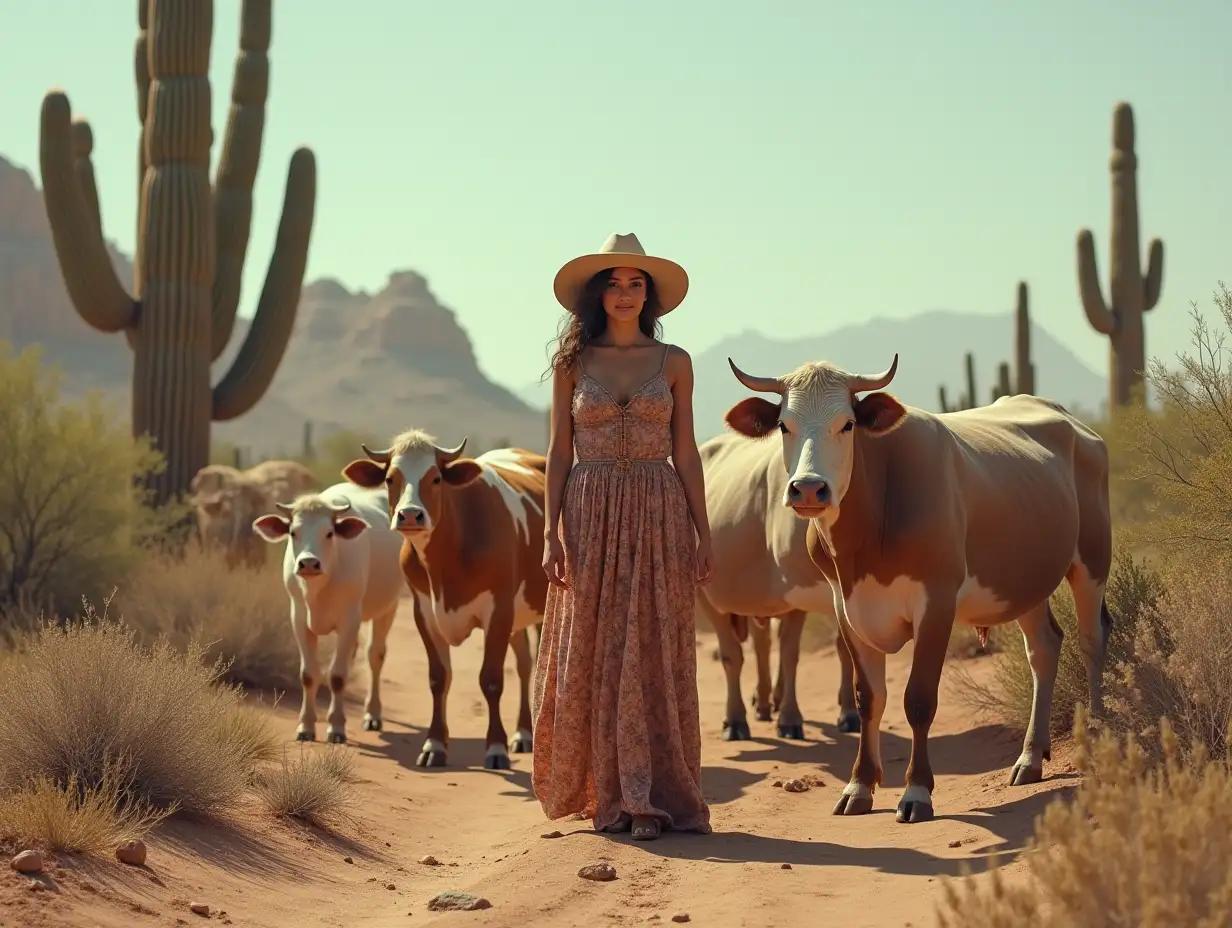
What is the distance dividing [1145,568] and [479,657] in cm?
949

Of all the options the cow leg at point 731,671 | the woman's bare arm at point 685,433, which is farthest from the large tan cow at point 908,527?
the cow leg at point 731,671

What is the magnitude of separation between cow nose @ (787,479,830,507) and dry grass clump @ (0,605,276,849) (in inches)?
118

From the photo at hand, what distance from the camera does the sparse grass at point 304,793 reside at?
25.6ft

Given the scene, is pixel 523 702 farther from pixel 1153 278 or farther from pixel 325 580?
pixel 1153 278

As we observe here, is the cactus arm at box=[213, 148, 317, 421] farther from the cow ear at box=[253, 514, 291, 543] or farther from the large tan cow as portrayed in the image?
the large tan cow

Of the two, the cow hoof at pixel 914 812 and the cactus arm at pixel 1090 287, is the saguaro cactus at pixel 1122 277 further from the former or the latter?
the cow hoof at pixel 914 812

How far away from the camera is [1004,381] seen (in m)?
23.8

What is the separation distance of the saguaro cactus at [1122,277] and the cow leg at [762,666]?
887 centimetres

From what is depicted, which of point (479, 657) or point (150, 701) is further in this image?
point (479, 657)

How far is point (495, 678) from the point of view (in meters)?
11.1

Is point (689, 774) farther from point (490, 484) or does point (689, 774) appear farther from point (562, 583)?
point (490, 484)

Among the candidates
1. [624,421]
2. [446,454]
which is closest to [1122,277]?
[446,454]

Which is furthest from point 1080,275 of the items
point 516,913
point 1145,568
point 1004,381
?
point 516,913

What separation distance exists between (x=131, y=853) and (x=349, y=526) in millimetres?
5645
